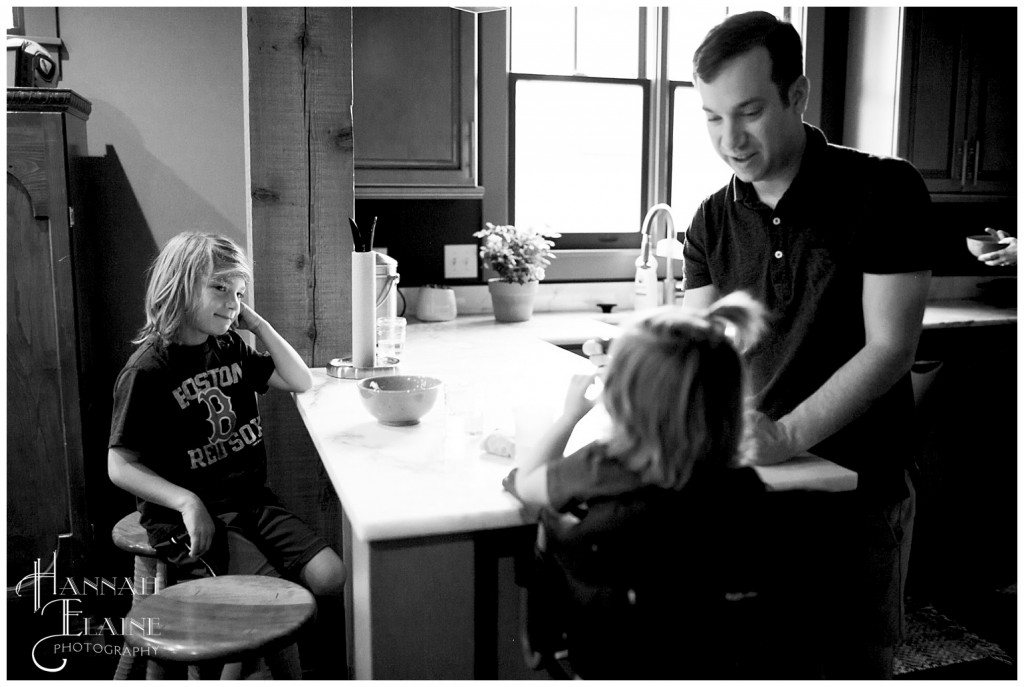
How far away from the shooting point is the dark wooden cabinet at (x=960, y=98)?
3.58 metres

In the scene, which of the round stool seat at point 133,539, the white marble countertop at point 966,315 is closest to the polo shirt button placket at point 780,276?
the round stool seat at point 133,539

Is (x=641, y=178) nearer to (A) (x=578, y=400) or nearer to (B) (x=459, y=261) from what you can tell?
(B) (x=459, y=261)

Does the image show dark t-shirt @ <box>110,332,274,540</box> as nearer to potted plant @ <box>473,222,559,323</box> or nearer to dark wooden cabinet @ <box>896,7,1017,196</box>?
potted plant @ <box>473,222,559,323</box>

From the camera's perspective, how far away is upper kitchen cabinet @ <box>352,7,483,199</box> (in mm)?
3199

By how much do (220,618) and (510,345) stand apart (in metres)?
1.51

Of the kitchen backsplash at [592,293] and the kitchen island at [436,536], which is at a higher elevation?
the kitchen backsplash at [592,293]

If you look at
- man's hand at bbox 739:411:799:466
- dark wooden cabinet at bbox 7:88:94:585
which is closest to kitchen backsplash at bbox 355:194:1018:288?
dark wooden cabinet at bbox 7:88:94:585

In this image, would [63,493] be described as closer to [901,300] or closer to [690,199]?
[901,300]

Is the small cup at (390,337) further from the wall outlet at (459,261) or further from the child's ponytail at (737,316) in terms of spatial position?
the child's ponytail at (737,316)

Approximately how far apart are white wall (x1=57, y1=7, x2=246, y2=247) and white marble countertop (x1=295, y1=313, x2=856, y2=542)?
116cm

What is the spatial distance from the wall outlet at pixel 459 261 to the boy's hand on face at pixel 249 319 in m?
1.52

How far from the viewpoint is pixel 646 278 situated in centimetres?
356

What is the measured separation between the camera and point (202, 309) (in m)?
1.89

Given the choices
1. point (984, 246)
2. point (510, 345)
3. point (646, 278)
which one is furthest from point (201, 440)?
point (984, 246)
